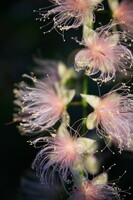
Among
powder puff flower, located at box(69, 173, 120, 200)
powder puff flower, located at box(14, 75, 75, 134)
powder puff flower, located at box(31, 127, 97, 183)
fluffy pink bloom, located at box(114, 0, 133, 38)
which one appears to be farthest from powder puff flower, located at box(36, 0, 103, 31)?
powder puff flower, located at box(69, 173, 120, 200)

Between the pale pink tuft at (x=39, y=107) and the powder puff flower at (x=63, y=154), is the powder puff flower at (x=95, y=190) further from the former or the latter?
the pale pink tuft at (x=39, y=107)

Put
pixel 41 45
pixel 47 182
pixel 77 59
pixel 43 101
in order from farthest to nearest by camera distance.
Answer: pixel 41 45 → pixel 43 101 → pixel 47 182 → pixel 77 59

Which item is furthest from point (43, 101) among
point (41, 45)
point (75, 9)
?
point (41, 45)

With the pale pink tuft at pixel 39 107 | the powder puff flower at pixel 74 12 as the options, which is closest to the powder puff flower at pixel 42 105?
the pale pink tuft at pixel 39 107

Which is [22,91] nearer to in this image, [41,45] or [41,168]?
[41,168]

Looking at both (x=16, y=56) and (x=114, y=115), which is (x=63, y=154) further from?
(x=16, y=56)

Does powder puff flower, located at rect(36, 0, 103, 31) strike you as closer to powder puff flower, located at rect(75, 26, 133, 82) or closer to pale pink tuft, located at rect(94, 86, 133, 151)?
powder puff flower, located at rect(75, 26, 133, 82)
